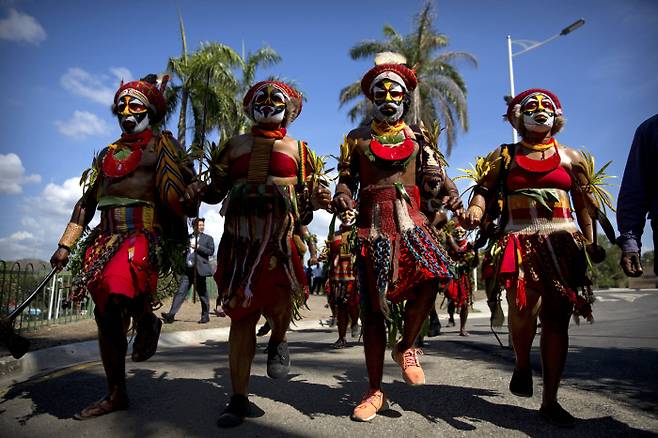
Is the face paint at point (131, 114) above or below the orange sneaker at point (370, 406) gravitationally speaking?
above

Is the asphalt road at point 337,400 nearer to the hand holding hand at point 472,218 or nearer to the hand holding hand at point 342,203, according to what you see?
the hand holding hand at point 472,218

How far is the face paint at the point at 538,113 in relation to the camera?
3685 mm

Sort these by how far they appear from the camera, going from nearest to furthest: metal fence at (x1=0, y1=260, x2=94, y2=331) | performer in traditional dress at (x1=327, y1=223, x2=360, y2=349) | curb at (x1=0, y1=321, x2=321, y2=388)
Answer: curb at (x1=0, y1=321, x2=321, y2=388) < performer in traditional dress at (x1=327, y1=223, x2=360, y2=349) < metal fence at (x1=0, y1=260, x2=94, y2=331)

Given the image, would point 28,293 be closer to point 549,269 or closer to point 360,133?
point 360,133

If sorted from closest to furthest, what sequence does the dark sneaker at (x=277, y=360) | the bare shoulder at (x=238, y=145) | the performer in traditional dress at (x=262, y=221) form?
the performer in traditional dress at (x=262, y=221) < the dark sneaker at (x=277, y=360) < the bare shoulder at (x=238, y=145)

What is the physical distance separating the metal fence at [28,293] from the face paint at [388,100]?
4.98 metres

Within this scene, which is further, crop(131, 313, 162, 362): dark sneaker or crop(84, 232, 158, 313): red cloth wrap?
crop(131, 313, 162, 362): dark sneaker

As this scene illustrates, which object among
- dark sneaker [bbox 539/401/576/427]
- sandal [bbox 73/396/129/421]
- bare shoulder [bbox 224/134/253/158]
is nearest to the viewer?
dark sneaker [bbox 539/401/576/427]

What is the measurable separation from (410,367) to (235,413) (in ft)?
3.84

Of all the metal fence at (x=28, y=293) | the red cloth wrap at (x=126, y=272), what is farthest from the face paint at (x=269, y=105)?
the metal fence at (x=28, y=293)

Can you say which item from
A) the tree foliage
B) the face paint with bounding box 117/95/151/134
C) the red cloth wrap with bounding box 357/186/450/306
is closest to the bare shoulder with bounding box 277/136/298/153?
the red cloth wrap with bounding box 357/186/450/306

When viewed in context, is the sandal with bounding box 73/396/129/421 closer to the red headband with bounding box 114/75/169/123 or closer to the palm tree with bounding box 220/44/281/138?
the red headband with bounding box 114/75/169/123

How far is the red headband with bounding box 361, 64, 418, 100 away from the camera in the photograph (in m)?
3.81

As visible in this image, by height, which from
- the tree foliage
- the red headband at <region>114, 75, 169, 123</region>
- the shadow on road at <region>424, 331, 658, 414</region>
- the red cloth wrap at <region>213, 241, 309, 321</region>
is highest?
the tree foliage
